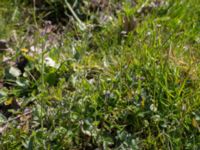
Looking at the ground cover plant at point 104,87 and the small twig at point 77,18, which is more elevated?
the small twig at point 77,18

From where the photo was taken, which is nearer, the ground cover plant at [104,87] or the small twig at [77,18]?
the ground cover plant at [104,87]

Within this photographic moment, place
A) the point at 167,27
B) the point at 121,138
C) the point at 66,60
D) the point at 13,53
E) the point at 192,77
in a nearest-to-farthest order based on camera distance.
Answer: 1. the point at 121,138
2. the point at 192,77
3. the point at 66,60
4. the point at 13,53
5. the point at 167,27

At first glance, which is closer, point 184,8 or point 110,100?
point 110,100

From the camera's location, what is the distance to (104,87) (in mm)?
2309

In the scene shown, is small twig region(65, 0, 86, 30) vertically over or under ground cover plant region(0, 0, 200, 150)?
over

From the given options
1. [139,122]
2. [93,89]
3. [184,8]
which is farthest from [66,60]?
[184,8]

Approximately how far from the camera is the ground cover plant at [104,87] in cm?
217

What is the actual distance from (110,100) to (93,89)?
0.10 m

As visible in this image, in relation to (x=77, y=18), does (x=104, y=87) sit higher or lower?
lower

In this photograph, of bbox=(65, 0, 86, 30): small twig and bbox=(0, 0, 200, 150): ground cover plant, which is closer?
bbox=(0, 0, 200, 150): ground cover plant

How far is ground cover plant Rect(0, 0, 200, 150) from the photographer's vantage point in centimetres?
217

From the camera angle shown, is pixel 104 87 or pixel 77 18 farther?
pixel 77 18

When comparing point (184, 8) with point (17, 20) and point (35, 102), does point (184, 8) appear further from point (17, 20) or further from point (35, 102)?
point (35, 102)

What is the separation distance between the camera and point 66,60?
2510mm
